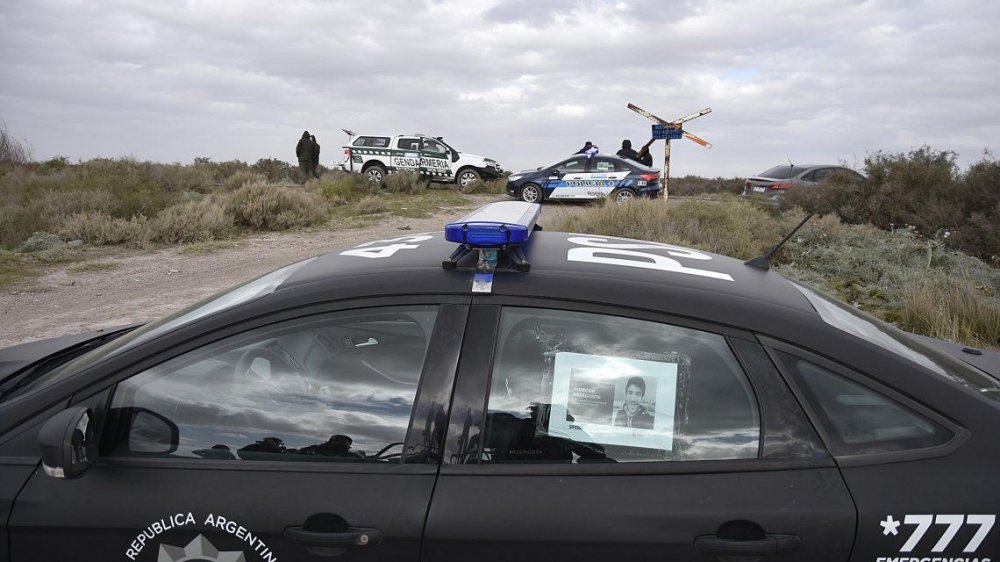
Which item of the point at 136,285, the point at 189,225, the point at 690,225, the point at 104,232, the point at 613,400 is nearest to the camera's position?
the point at 613,400

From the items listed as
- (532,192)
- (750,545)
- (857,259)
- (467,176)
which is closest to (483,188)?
(467,176)

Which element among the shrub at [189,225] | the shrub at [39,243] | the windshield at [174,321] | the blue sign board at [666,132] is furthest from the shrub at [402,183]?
the windshield at [174,321]

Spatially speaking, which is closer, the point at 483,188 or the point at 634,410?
the point at 634,410

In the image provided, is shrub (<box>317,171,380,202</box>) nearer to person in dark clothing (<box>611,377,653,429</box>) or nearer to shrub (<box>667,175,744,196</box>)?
shrub (<box>667,175,744,196</box>)

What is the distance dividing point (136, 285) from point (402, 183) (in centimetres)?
1424

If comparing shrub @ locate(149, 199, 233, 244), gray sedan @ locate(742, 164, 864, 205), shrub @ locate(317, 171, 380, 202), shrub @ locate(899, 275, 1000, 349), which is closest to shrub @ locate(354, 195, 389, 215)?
shrub @ locate(317, 171, 380, 202)

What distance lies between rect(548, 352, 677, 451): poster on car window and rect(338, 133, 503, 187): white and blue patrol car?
2244 centimetres

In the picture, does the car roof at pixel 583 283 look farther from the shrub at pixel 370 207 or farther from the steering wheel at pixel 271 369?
the shrub at pixel 370 207

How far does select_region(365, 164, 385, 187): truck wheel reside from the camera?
23755mm

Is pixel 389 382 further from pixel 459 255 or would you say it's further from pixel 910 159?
pixel 910 159

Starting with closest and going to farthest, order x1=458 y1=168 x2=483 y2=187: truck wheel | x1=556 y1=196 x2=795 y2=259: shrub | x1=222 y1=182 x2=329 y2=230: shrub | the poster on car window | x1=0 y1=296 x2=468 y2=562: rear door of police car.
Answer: x1=0 y1=296 x2=468 y2=562: rear door of police car < the poster on car window < x1=556 y1=196 x2=795 y2=259: shrub < x1=222 y1=182 x2=329 y2=230: shrub < x1=458 y1=168 x2=483 y2=187: truck wheel

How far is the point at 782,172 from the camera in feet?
68.1

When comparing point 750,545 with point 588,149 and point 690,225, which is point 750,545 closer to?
point 690,225

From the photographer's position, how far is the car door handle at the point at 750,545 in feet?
5.82
